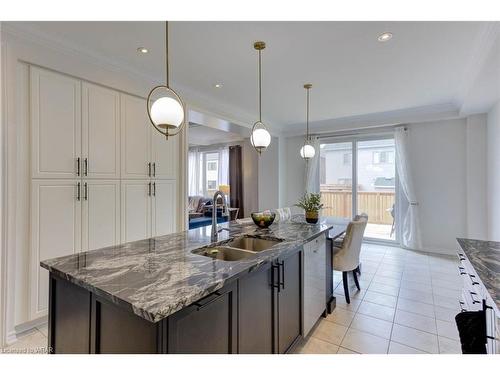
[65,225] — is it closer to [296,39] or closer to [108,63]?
[108,63]

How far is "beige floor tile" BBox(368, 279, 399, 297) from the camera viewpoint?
3.04 meters

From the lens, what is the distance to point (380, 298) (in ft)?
9.49

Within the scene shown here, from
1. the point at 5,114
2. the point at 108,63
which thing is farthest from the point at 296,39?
the point at 5,114

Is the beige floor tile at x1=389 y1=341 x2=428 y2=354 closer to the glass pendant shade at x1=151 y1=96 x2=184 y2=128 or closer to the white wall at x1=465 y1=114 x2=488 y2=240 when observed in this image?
the glass pendant shade at x1=151 y1=96 x2=184 y2=128

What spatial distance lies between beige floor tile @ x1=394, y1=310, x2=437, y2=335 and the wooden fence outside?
2.59m

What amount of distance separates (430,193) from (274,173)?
323 centimetres

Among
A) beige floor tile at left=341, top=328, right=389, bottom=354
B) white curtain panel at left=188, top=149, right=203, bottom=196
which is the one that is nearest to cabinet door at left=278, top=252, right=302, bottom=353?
beige floor tile at left=341, top=328, right=389, bottom=354

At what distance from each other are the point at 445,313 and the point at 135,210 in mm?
3612

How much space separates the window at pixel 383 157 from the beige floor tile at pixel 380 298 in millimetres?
3168

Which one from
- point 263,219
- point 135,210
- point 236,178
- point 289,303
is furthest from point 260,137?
point 236,178

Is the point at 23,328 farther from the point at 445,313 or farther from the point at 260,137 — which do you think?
the point at 445,313

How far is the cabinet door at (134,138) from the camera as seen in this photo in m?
2.90

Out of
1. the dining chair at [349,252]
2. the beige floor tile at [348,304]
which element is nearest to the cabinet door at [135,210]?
the dining chair at [349,252]

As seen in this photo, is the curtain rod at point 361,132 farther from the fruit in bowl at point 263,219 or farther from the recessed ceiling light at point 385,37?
the fruit in bowl at point 263,219
